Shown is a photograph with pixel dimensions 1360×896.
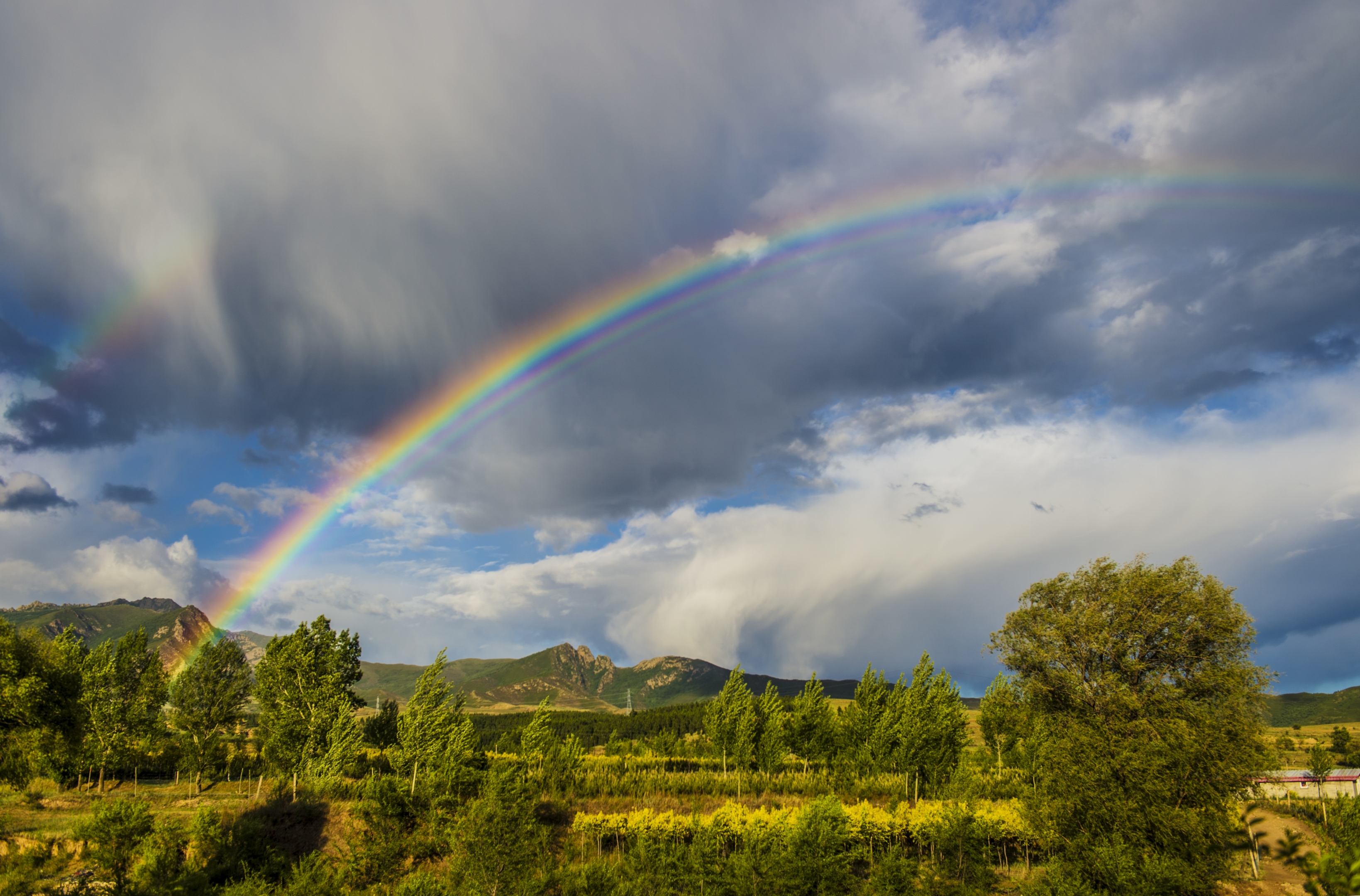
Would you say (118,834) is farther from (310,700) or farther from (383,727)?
(383,727)

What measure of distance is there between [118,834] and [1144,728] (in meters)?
52.8

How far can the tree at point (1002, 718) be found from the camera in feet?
139

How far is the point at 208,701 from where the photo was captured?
59375 mm

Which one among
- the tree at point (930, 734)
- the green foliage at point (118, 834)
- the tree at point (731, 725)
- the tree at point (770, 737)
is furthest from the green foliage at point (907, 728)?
the green foliage at point (118, 834)

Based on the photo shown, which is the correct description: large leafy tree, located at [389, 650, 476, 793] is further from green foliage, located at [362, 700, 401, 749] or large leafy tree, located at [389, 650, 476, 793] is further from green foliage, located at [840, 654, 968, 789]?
green foliage, located at [840, 654, 968, 789]

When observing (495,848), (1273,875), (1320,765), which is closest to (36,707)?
(495,848)

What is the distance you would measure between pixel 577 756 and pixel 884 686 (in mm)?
35501

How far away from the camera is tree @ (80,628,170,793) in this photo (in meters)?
52.4

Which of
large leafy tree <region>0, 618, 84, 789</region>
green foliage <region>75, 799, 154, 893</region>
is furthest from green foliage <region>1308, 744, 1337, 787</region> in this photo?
large leafy tree <region>0, 618, 84, 789</region>

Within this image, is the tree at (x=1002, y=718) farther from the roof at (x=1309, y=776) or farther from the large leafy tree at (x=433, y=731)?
the large leafy tree at (x=433, y=731)

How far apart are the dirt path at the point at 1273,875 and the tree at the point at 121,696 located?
77.1 m

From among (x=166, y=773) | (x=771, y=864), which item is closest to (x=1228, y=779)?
(x=771, y=864)

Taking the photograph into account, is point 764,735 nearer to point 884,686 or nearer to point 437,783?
point 884,686

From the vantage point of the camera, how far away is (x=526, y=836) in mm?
32781
